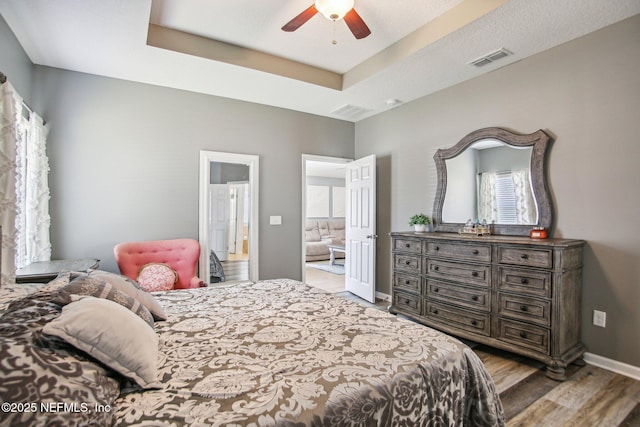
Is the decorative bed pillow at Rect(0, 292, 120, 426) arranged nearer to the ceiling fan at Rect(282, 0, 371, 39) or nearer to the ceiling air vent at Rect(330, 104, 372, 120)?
the ceiling fan at Rect(282, 0, 371, 39)

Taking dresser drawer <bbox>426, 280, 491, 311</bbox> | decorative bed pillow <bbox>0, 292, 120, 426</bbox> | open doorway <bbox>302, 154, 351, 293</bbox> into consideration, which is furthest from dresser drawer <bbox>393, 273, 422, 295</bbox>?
decorative bed pillow <bbox>0, 292, 120, 426</bbox>

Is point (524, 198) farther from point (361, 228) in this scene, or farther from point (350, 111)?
point (350, 111)

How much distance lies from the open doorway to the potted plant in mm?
2301

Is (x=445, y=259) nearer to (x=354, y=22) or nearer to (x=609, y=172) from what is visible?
(x=609, y=172)

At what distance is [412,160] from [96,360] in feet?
13.0

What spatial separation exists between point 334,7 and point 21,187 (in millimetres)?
2954

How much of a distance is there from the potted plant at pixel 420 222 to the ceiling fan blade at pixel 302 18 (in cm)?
251

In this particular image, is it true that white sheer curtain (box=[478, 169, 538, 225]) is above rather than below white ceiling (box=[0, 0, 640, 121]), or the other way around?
below

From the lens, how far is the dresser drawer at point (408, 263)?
11.4ft

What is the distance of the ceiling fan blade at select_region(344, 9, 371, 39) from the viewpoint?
226 centimetres

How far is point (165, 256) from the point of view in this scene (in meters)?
3.56

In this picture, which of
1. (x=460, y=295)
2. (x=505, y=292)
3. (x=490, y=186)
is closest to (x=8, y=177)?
(x=460, y=295)

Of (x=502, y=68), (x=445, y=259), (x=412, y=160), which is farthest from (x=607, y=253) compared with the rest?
(x=412, y=160)

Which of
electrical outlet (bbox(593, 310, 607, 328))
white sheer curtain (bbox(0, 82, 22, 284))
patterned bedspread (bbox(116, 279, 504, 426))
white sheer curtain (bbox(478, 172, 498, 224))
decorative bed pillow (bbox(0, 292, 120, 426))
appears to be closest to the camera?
decorative bed pillow (bbox(0, 292, 120, 426))
